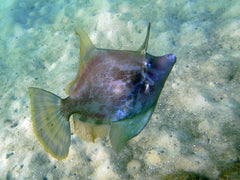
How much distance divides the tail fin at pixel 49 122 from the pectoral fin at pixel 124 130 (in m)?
0.45

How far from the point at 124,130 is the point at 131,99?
1.00ft

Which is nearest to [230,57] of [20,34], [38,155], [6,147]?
[38,155]

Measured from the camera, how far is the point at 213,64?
Answer: 8.21 ft

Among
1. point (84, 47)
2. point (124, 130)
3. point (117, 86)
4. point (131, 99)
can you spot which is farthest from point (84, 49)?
point (124, 130)

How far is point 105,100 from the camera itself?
131 cm

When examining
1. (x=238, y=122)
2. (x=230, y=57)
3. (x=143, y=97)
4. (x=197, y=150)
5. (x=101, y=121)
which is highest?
(x=143, y=97)

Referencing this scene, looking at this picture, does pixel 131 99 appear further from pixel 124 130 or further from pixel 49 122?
pixel 49 122

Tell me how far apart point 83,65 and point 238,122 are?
1885 mm

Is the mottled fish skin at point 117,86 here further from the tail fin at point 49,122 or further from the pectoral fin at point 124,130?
the tail fin at point 49,122

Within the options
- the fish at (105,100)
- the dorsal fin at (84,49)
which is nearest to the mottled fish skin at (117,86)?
the fish at (105,100)

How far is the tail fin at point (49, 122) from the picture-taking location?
1421 millimetres

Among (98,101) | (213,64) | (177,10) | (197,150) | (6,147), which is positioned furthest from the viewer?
(177,10)

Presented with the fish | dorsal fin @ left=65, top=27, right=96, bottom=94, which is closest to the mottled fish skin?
the fish

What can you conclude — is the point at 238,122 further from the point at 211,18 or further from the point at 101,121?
the point at 211,18
